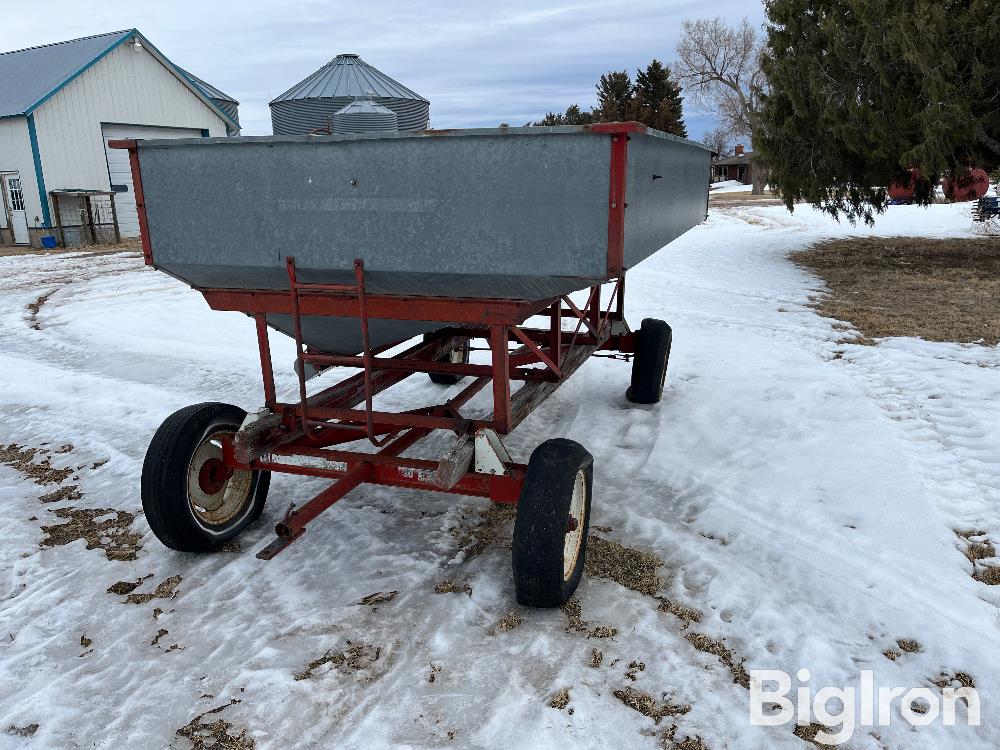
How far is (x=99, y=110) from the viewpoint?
2345 cm

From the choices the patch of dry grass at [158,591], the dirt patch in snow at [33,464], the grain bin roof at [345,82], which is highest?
the grain bin roof at [345,82]

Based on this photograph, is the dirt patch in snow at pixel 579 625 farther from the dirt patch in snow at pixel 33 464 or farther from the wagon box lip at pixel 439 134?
the dirt patch in snow at pixel 33 464

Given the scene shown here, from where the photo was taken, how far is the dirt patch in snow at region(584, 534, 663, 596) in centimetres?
354

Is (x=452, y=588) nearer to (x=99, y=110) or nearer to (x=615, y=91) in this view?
(x=99, y=110)

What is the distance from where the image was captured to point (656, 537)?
400cm

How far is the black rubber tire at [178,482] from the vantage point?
11.9 feet

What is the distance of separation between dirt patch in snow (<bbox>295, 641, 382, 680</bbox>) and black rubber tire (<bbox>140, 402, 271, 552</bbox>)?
1172 millimetres

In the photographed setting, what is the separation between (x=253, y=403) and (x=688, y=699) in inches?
187

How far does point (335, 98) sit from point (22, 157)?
21.0m

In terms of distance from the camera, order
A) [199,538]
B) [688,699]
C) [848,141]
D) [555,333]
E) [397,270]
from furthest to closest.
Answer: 1. [848,141]
2. [555,333]
3. [199,538]
4. [397,270]
5. [688,699]

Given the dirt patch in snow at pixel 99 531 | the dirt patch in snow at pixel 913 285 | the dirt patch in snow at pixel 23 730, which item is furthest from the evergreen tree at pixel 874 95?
the dirt patch in snow at pixel 23 730

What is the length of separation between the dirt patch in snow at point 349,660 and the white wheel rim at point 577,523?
0.98 m

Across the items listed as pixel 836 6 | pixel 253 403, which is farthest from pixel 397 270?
pixel 836 6

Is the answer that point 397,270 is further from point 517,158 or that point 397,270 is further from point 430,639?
point 430,639
